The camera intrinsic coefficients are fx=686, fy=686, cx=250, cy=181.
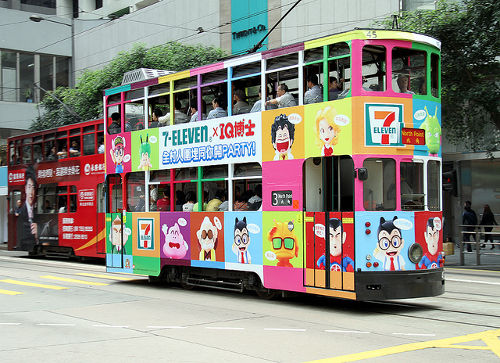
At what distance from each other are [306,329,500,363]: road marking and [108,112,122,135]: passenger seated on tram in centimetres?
973

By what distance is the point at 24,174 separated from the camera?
84.7 ft

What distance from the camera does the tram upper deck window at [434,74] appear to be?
11.4 m

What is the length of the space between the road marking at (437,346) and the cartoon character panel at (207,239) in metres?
5.36

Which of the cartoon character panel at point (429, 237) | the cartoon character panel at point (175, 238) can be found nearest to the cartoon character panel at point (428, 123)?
the cartoon character panel at point (429, 237)

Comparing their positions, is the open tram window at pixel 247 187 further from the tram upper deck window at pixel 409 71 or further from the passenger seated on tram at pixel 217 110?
the tram upper deck window at pixel 409 71

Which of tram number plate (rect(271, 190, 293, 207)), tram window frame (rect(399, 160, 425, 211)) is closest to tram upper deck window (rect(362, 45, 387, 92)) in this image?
tram window frame (rect(399, 160, 425, 211))

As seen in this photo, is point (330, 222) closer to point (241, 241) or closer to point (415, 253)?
point (415, 253)

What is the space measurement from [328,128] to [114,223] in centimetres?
692

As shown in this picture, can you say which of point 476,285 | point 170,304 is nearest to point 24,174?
point 170,304

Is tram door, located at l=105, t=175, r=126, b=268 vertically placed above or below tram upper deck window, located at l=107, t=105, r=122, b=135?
below

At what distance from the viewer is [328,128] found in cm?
1098

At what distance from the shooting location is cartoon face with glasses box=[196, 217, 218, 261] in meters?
13.1

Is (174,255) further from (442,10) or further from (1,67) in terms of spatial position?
(1,67)

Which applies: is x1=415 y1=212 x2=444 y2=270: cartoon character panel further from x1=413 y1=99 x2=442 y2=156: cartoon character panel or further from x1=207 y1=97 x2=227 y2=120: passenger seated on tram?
x1=207 y1=97 x2=227 y2=120: passenger seated on tram
